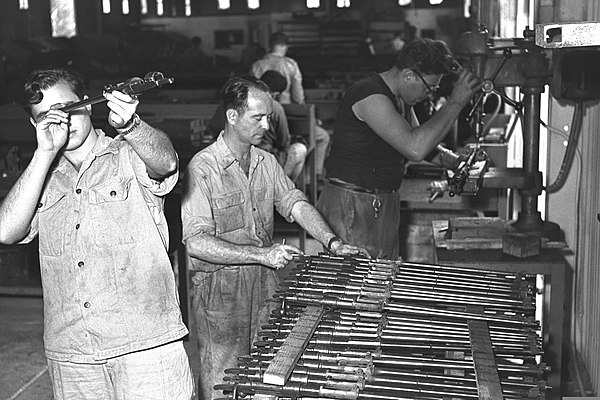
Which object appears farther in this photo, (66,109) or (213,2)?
(213,2)

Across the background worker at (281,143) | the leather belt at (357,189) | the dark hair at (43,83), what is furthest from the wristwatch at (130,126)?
the background worker at (281,143)

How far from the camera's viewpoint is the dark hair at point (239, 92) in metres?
3.50

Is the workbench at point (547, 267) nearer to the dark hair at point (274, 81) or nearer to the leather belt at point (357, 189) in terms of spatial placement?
the leather belt at point (357, 189)

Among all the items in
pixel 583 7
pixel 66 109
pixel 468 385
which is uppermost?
pixel 583 7

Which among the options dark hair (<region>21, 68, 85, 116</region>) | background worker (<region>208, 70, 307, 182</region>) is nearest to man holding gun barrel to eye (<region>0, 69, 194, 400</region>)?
dark hair (<region>21, 68, 85, 116</region>)

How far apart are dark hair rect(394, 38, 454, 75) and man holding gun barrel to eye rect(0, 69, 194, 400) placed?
1.89m

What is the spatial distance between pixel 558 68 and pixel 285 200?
5.02ft

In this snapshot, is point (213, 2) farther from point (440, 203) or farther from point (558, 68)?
point (558, 68)

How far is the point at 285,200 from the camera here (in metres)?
3.68

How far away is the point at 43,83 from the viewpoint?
2.66 m

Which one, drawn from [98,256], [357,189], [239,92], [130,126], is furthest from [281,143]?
[130,126]

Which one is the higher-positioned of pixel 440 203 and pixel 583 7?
pixel 583 7

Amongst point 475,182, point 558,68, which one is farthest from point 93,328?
point 558,68

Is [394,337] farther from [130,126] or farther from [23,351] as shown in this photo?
[23,351]
